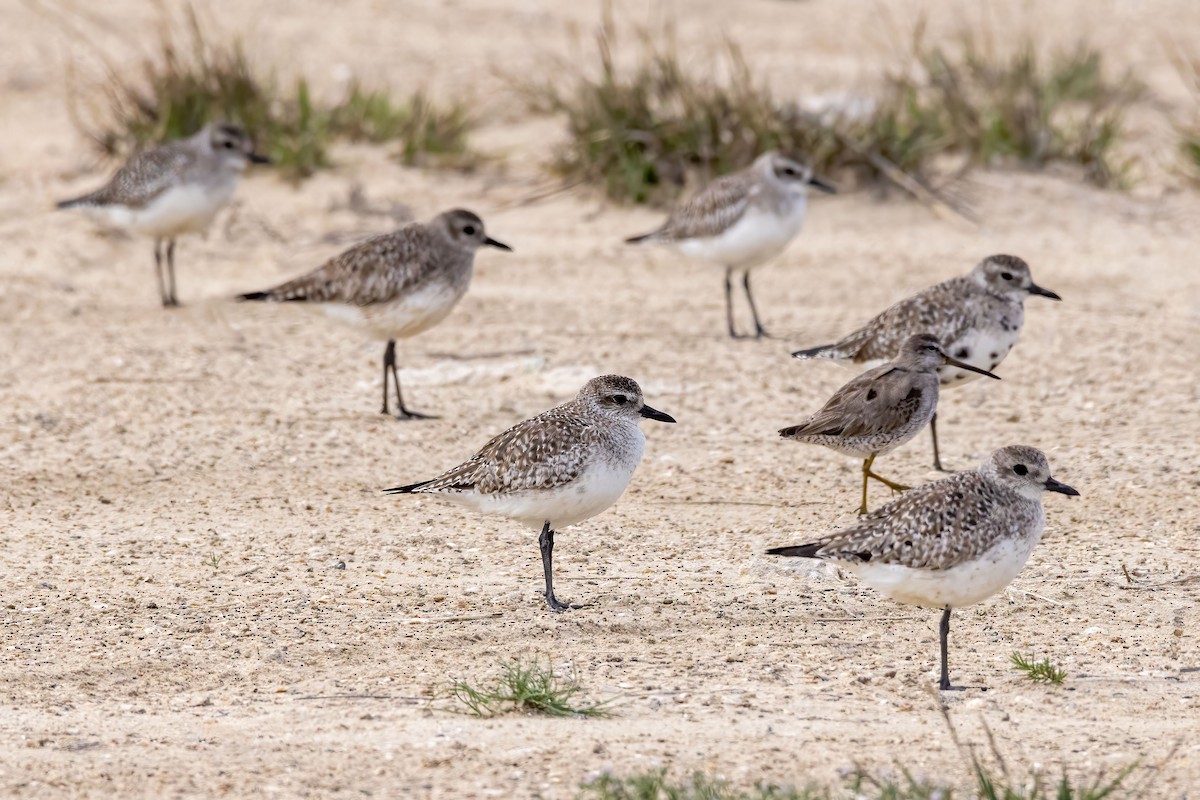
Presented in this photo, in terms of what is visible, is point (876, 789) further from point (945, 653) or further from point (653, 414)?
point (653, 414)

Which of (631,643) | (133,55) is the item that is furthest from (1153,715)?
(133,55)

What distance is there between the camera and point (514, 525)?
324 inches

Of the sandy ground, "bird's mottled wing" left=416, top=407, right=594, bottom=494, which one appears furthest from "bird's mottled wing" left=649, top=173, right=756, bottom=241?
"bird's mottled wing" left=416, top=407, right=594, bottom=494

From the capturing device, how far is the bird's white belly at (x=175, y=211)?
12109 mm

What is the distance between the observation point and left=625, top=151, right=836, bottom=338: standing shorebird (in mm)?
11422

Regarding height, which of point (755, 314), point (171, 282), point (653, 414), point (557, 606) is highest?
point (653, 414)

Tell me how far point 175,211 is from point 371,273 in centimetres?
271

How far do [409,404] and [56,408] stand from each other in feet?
6.66

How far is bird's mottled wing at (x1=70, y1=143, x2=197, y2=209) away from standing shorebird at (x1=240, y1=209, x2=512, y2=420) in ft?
7.46

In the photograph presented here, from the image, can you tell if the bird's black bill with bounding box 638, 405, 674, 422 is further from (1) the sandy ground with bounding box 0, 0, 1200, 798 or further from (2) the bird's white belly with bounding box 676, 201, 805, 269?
(2) the bird's white belly with bounding box 676, 201, 805, 269

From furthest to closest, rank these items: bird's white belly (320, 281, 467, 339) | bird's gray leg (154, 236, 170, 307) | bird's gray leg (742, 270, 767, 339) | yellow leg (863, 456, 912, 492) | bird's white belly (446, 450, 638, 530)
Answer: bird's gray leg (154, 236, 170, 307)
bird's gray leg (742, 270, 767, 339)
bird's white belly (320, 281, 467, 339)
yellow leg (863, 456, 912, 492)
bird's white belly (446, 450, 638, 530)

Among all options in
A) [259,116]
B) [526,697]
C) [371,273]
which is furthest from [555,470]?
[259,116]

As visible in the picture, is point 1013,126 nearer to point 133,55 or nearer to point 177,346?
point 177,346

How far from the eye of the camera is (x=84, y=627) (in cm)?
664
